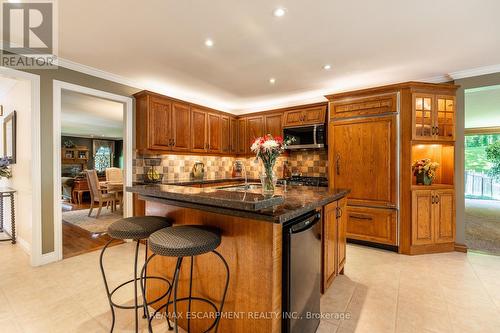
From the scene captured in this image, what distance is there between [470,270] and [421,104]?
6.98 feet

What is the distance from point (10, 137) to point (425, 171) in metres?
6.24

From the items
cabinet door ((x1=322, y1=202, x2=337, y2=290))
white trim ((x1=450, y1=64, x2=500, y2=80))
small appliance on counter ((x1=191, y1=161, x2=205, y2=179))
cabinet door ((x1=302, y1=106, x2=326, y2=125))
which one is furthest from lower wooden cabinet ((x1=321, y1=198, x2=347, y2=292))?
small appliance on counter ((x1=191, y1=161, x2=205, y2=179))

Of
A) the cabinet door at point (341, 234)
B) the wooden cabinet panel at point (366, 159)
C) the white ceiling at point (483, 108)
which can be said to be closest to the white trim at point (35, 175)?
the cabinet door at point (341, 234)

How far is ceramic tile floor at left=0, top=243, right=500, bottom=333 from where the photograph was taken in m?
1.79

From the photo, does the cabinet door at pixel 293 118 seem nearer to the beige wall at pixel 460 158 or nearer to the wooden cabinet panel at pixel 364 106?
the wooden cabinet panel at pixel 364 106

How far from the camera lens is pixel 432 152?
358 centimetres

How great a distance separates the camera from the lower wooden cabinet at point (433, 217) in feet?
10.5

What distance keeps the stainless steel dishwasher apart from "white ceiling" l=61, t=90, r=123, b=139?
12.3 ft

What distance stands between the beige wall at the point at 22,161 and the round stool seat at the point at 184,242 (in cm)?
267

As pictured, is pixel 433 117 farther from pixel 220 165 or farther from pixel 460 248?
pixel 220 165

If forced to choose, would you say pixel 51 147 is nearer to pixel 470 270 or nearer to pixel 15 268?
pixel 15 268

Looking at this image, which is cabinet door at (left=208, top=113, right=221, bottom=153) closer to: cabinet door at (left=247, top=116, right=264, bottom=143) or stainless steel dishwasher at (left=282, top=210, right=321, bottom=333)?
cabinet door at (left=247, top=116, right=264, bottom=143)

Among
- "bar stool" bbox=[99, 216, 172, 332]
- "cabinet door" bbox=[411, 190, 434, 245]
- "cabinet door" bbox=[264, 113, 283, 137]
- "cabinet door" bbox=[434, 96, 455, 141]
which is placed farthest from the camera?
"cabinet door" bbox=[264, 113, 283, 137]

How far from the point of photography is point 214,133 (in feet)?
15.0
